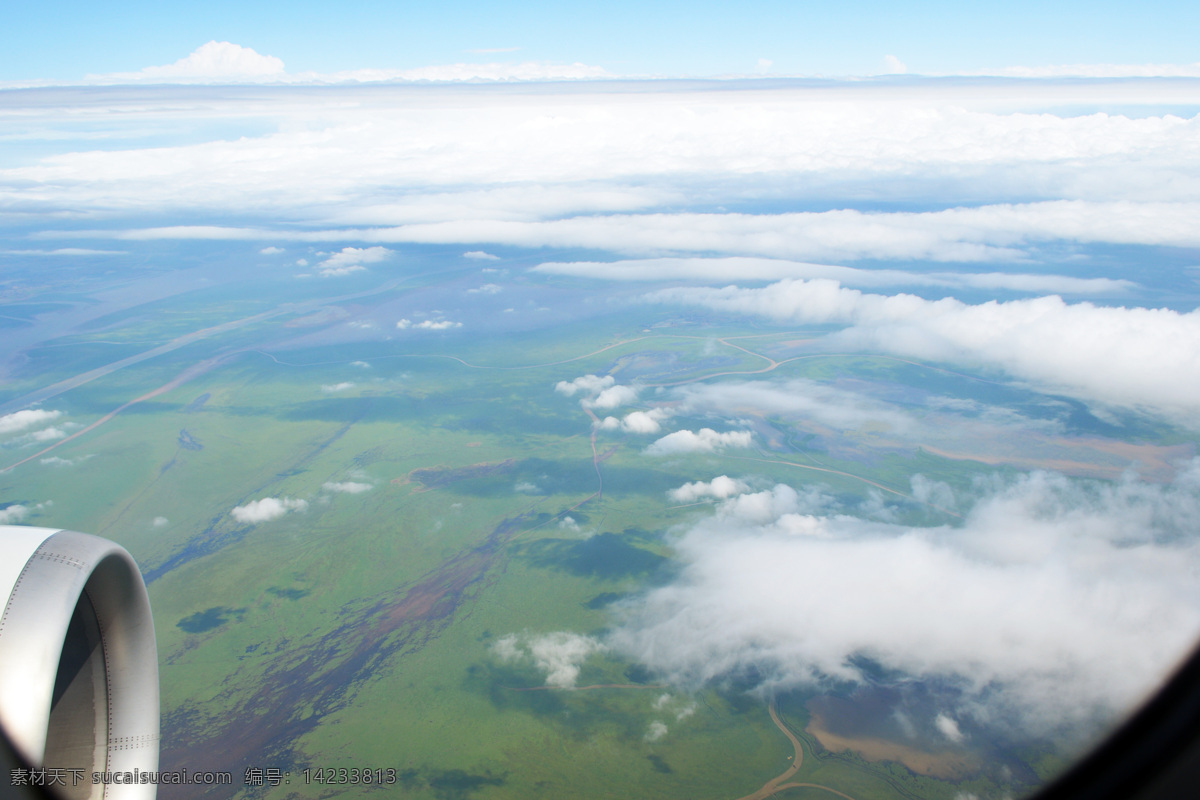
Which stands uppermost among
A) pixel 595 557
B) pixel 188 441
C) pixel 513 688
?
pixel 188 441

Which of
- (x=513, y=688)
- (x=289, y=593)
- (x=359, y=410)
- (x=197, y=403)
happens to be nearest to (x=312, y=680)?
(x=289, y=593)

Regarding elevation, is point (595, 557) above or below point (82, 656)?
below

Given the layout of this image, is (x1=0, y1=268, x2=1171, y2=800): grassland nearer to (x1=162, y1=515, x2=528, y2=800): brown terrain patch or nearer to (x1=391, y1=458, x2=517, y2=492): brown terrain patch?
(x1=162, y1=515, x2=528, y2=800): brown terrain patch

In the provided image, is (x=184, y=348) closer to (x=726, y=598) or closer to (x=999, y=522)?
(x=726, y=598)

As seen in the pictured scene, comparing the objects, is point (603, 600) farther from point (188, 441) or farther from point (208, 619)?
point (188, 441)

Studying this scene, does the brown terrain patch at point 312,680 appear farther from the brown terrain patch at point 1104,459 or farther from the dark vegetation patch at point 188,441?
the brown terrain patch at point 1104,459

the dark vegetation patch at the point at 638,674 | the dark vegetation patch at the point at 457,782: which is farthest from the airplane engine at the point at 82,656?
the dark vegetation patch at the point at 638,674

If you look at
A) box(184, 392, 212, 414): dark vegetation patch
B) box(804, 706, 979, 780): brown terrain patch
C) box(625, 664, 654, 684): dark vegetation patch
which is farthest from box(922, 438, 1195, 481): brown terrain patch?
box(184, 392, 212, 414): dark vegetation patch
